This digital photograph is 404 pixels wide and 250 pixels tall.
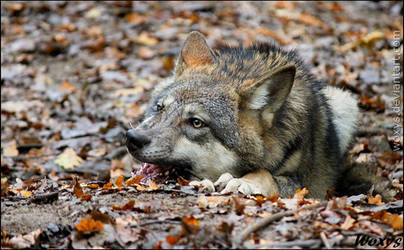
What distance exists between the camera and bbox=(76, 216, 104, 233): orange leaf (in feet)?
13.2

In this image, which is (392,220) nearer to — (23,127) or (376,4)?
(23,127)

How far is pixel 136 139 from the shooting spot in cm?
575

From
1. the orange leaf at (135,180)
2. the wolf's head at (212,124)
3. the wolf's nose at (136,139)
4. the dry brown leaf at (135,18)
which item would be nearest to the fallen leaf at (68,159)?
the wolf's head at (212,124)

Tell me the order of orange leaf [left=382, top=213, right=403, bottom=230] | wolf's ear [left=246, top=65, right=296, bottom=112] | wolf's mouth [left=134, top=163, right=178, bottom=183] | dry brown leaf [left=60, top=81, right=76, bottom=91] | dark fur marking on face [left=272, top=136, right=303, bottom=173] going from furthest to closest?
1. dry brown leaf [left=60, top=81, right=76, bottom=91]
2. dark fur marking on face [left=272, top=136, right=303, bottom=173]
3. wolf's mouth [left=134, top=163, right=178, bottom=183]
4. wolf's ear [left=246, top=65, right=296, bottom=112]
5. orange leaf [left=382, top=213, right=403, bottom=230]

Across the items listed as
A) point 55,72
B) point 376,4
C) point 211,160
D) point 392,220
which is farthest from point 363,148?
point 376,4

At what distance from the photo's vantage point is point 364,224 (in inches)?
165

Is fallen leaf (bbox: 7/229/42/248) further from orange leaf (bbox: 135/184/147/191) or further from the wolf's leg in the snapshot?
the wolf's leg

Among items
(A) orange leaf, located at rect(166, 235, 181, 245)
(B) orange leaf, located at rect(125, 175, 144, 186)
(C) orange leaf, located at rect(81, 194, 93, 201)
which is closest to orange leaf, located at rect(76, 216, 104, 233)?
(A) orange leaf, located at rect(166, 235, 181, 245)

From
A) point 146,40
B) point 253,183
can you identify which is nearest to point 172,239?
point 253,183

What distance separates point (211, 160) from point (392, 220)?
2.41 meters

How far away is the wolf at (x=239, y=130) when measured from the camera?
596 cm

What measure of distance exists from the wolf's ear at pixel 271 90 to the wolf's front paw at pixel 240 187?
103 cm

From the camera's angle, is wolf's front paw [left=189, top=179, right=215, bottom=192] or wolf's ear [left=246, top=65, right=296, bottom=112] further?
wolf's ear [left=246, top=65, right=296, bottom=112]

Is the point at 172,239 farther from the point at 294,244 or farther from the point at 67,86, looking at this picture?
the point at 67,86
